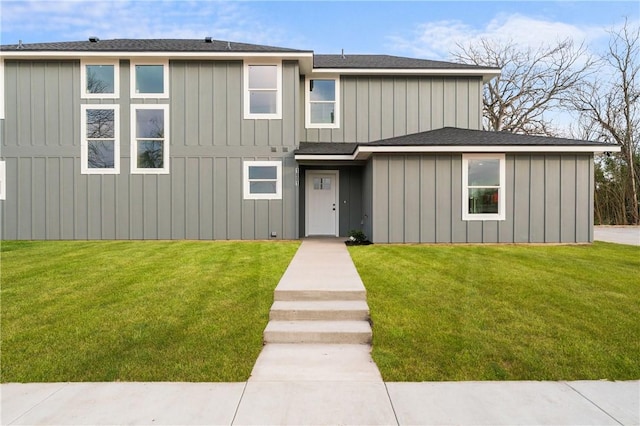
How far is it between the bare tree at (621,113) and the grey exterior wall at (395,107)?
12.7 meters

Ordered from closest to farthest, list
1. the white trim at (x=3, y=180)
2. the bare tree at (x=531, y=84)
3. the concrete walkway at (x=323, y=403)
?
the concrete walkway at (x=323, y=403)
the white trim at (x=3, y=180)
the bare tree at (x=531, y=84)

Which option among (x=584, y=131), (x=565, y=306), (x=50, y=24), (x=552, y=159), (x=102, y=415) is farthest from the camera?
(x=584, y=131)

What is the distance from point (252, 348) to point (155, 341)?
3.38 ft

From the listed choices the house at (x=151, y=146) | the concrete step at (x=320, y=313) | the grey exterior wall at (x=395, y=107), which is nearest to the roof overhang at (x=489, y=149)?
the house at (x=151, y=146)

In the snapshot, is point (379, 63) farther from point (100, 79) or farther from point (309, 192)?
point (100, 79)

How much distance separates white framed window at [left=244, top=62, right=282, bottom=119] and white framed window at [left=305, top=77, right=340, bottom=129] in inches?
59.5

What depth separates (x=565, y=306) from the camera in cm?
439

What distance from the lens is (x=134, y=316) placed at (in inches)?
161

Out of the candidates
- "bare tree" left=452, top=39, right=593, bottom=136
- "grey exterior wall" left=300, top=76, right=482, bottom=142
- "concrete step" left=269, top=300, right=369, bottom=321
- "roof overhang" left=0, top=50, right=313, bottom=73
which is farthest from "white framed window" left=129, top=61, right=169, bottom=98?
"bare tree" left=452, top=39, right=593, bottom=136

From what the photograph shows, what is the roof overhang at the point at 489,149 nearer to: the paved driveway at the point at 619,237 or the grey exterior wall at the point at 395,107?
the grey exterior wall at the point at 395,107

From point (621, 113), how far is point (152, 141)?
23.3 meters

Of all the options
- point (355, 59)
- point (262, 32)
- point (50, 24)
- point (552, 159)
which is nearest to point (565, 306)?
point (552, 159)

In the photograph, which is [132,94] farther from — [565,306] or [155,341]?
[565,306]

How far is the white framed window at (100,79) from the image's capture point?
10.1m
